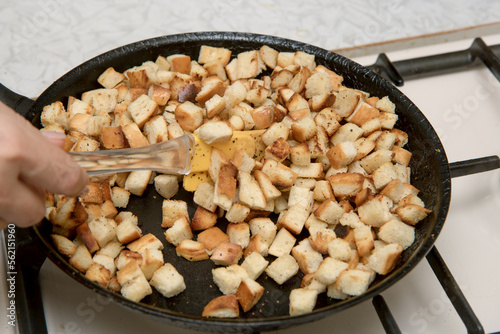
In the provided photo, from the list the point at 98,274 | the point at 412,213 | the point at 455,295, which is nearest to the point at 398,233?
the point at 412,213

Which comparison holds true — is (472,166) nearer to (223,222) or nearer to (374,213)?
(374,213)

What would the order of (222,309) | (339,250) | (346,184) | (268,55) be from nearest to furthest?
(222,309), (339,250), (346,184), (268,55)

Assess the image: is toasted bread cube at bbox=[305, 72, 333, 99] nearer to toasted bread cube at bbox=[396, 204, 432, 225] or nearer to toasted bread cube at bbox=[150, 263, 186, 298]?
toasted bread cube at bbox=[396, 204, 432, 225]

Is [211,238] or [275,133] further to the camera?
[275,133]

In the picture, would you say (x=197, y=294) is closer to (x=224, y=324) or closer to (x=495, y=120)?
(x=224, y=324)

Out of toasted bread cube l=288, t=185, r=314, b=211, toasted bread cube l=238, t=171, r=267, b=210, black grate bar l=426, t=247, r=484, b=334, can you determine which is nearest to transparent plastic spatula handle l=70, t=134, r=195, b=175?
toasted bread cube l=238, t=171, r=267, b=210

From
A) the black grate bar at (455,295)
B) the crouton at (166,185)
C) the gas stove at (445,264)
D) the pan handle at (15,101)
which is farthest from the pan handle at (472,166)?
the pan handle at (15,101)
